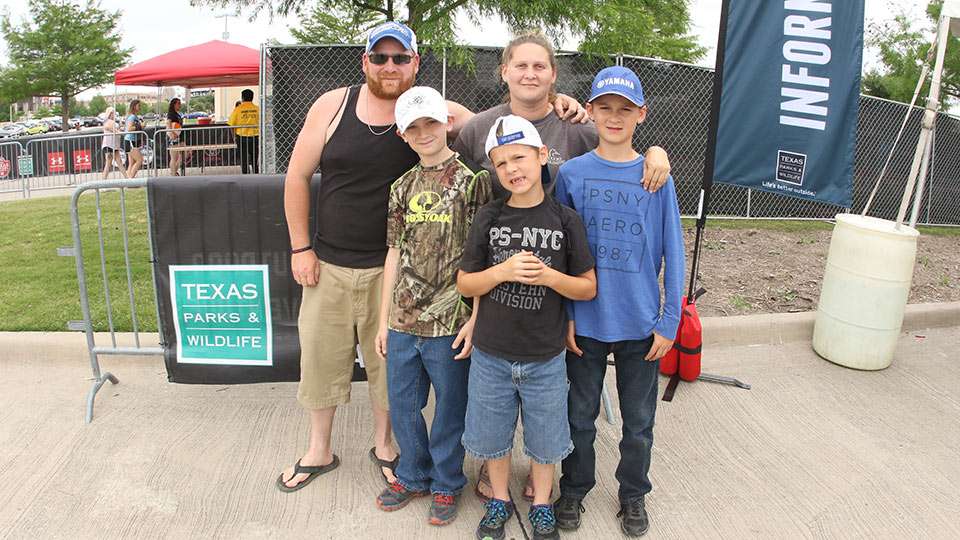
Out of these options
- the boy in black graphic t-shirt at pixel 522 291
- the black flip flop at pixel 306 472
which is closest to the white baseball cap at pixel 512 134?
the boy in black graphic t-shirt at pixel 522 291

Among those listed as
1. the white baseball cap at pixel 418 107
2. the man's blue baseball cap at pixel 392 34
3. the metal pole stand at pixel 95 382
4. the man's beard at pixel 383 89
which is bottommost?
the metal pole stand at pixel 95 382

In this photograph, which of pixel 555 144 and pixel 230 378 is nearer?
pixel 555 144

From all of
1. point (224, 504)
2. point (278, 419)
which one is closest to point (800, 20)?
point (278, 419)

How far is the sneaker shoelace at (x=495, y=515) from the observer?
2.85m

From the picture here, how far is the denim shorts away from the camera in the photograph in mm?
2693

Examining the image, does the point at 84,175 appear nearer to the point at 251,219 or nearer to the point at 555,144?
the point at 251,219

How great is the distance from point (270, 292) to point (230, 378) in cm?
56

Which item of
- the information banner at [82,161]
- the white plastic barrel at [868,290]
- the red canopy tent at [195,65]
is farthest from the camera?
the information banner at [82,161]

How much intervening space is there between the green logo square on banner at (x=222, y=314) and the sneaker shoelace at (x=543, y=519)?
6.14 ft

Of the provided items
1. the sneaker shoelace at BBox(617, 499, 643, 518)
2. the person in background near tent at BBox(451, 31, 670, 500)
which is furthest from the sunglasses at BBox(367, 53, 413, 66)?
the sneaker shoelace at BBox(617, 499, 643, 518)

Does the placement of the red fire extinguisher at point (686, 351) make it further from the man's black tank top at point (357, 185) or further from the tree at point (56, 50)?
the tree at point (56, 50)

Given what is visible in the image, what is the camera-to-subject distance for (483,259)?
265 centimetres

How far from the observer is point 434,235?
9.23 ft

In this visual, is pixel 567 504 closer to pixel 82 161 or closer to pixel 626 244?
pixel 626 244
